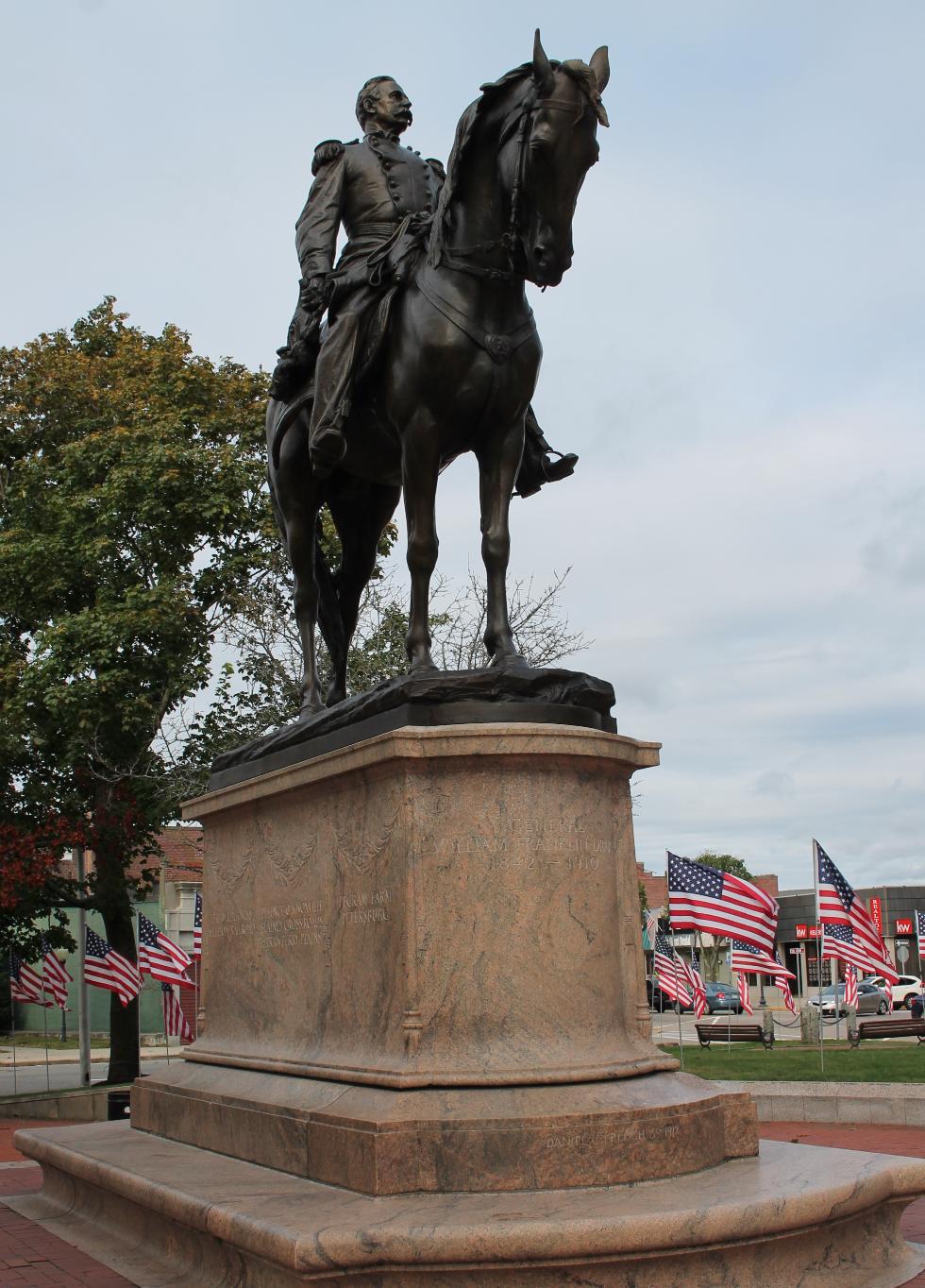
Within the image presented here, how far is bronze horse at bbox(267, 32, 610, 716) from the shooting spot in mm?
6773

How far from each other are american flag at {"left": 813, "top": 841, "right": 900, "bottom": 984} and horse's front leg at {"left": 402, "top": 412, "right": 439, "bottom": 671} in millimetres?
12515

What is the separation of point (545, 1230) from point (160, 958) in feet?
64.6

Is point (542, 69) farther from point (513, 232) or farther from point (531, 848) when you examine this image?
point (531, 848)

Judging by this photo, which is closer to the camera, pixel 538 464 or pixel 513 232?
pixel 513 232

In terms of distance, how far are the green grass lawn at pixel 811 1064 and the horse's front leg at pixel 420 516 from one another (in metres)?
11.6

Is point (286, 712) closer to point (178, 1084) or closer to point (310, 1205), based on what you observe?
point (178, 1084)

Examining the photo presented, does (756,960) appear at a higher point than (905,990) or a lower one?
higher

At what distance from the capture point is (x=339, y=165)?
8.75 meters

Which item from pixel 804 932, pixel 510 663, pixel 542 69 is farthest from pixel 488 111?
pixel 804 932

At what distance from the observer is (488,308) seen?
7352 mm

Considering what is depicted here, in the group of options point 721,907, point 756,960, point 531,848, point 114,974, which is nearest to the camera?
point 531,848

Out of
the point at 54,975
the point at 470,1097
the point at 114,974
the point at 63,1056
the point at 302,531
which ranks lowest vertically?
the point at 63,1056

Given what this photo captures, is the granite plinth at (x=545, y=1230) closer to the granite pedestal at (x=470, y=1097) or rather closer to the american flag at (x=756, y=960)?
the granite pedestal at (x=470, y=1097)

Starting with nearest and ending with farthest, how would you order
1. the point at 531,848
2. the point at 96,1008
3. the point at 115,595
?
the point at 531,848 → the point at 115,595 → the point at 96,1008
